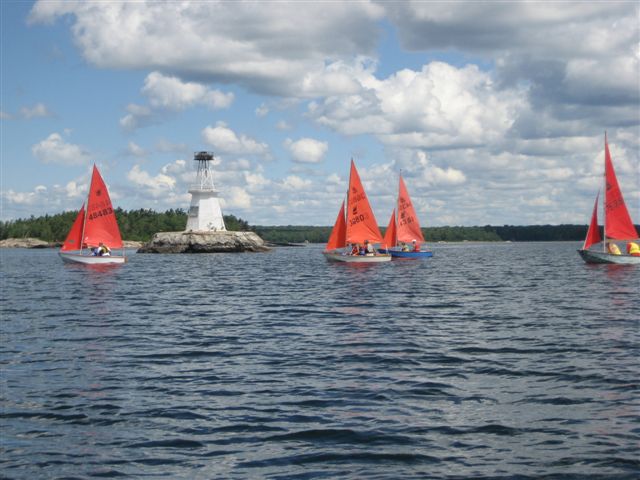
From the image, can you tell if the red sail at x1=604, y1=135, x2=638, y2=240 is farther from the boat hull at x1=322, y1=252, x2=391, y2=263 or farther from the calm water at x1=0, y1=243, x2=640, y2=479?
the calm water at x1=0, y1=243, x2=640, y2=479

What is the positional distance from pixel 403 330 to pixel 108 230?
55667 mm

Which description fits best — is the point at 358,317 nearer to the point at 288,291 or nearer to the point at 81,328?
the point at 81,328

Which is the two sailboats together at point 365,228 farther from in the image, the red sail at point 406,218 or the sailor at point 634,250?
the sailor at point 634,250

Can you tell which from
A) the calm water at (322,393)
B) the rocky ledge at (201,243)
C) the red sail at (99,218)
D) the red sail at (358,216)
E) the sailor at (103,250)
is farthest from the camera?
the rocky ledge at (201,243)

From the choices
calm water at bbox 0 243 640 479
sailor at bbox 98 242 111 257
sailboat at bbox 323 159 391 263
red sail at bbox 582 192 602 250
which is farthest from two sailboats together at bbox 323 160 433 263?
calm water at bbox 0 243 640 479

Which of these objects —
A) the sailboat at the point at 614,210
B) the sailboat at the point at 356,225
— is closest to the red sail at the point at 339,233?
the sailboat at the point at 356,225

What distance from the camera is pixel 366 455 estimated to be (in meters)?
10.3

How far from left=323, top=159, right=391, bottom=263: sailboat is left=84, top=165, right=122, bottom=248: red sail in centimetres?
2282

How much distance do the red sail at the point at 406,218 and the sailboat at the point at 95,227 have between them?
30567mm

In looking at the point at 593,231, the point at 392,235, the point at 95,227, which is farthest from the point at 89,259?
the point at 593,231

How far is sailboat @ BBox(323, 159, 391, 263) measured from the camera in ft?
220

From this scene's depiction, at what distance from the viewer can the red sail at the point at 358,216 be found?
66.8 metres

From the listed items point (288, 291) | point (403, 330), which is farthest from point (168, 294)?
point (403, 330)

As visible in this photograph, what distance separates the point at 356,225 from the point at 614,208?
23.8 metres
